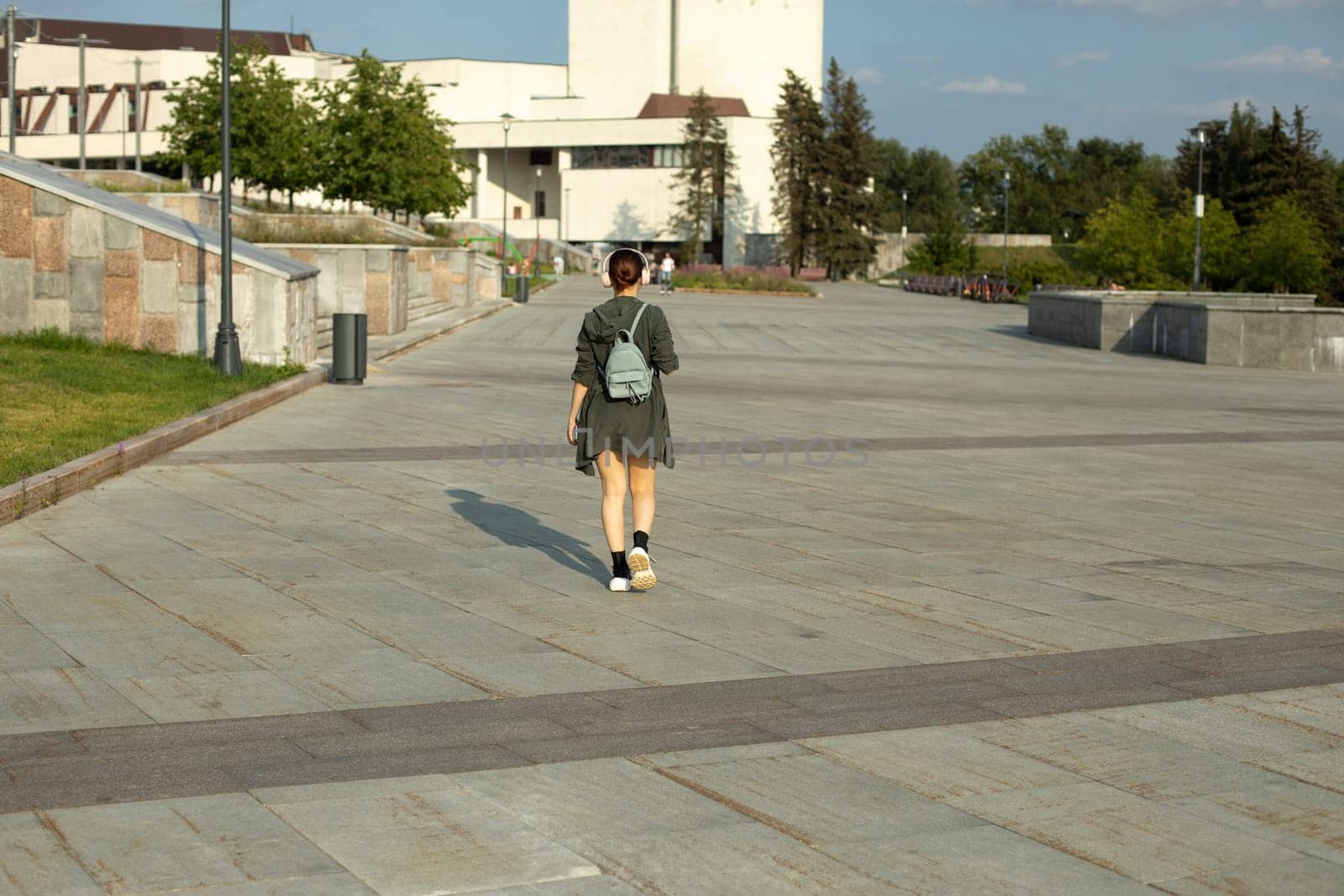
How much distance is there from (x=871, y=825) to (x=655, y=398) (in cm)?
384

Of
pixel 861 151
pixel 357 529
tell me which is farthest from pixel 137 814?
pixel 861 151

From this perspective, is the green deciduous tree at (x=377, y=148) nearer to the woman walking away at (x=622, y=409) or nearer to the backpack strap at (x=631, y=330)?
the woman walking away at (x=622, y=409)

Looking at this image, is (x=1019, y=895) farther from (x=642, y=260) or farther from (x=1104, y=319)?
(x=1104, y=319)

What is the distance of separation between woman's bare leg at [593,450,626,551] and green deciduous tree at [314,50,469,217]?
5727 centimetres

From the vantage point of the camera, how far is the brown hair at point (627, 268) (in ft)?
27.5

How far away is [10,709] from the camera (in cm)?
603

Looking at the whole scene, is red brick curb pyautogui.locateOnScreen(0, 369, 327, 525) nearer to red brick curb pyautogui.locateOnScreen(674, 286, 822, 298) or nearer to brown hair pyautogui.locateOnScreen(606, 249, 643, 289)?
brown hair pyautogui.locateOnScreen(606, 249, 643, 289)

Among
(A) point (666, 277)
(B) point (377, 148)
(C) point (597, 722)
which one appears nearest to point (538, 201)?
(B) point (377, 148)

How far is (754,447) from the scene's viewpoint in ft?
50.3

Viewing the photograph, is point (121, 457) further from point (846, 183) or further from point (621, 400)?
point (846, 183)

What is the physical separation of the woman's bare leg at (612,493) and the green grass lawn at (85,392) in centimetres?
457

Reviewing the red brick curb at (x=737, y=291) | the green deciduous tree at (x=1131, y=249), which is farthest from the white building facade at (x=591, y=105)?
the green deciduous tree at (x=1131, y=249)

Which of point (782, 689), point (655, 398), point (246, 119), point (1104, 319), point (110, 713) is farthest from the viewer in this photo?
point (246, 119)

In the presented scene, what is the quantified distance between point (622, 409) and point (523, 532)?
2303mm
